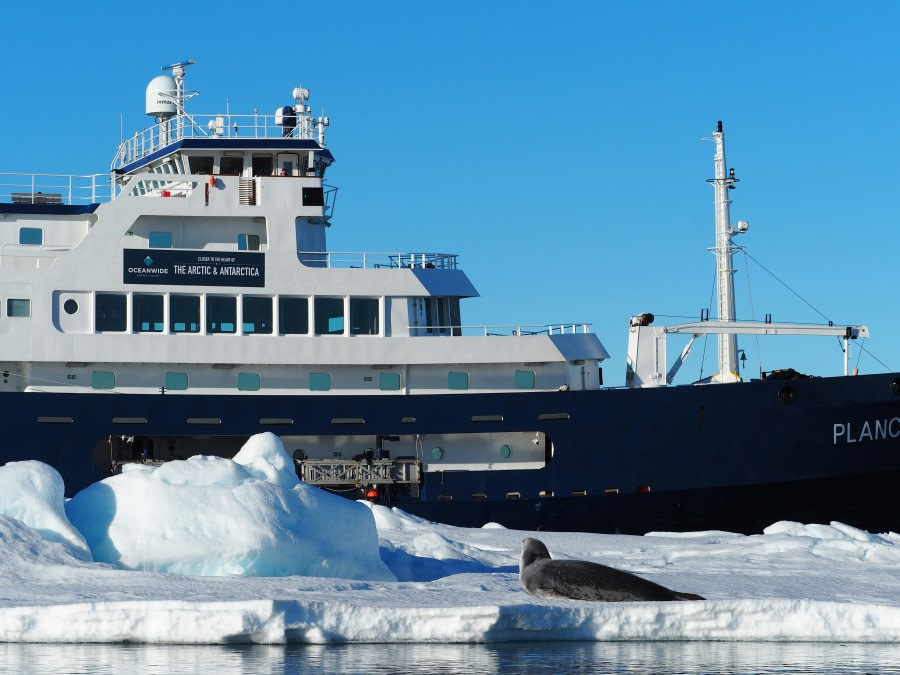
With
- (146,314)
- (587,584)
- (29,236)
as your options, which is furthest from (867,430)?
(29,236)

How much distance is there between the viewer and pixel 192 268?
982 inches

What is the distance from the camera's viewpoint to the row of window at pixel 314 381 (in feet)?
80.8

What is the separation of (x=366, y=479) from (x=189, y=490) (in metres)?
10.5

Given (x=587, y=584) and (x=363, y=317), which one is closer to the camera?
(x=587, y=584)

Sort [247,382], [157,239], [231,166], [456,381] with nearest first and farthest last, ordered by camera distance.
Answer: [247,382] < [456,381] < [157,239] < [231,166]

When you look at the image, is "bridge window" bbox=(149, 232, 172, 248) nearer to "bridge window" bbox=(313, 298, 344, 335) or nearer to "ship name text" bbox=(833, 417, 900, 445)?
"bridge window" bbox=(313, 298, 344, 335)

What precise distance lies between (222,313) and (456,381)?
4306mm

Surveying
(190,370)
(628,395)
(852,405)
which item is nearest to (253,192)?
(190,370)

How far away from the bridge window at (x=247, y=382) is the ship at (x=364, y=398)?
4 centimetres

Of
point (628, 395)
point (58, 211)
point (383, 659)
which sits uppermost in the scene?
point (58, 211)

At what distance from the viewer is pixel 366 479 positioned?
24281 mm

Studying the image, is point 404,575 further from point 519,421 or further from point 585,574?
point 519,421

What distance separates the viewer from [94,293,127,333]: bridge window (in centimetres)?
2470

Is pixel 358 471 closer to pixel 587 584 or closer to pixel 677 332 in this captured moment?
pixel 677 332
